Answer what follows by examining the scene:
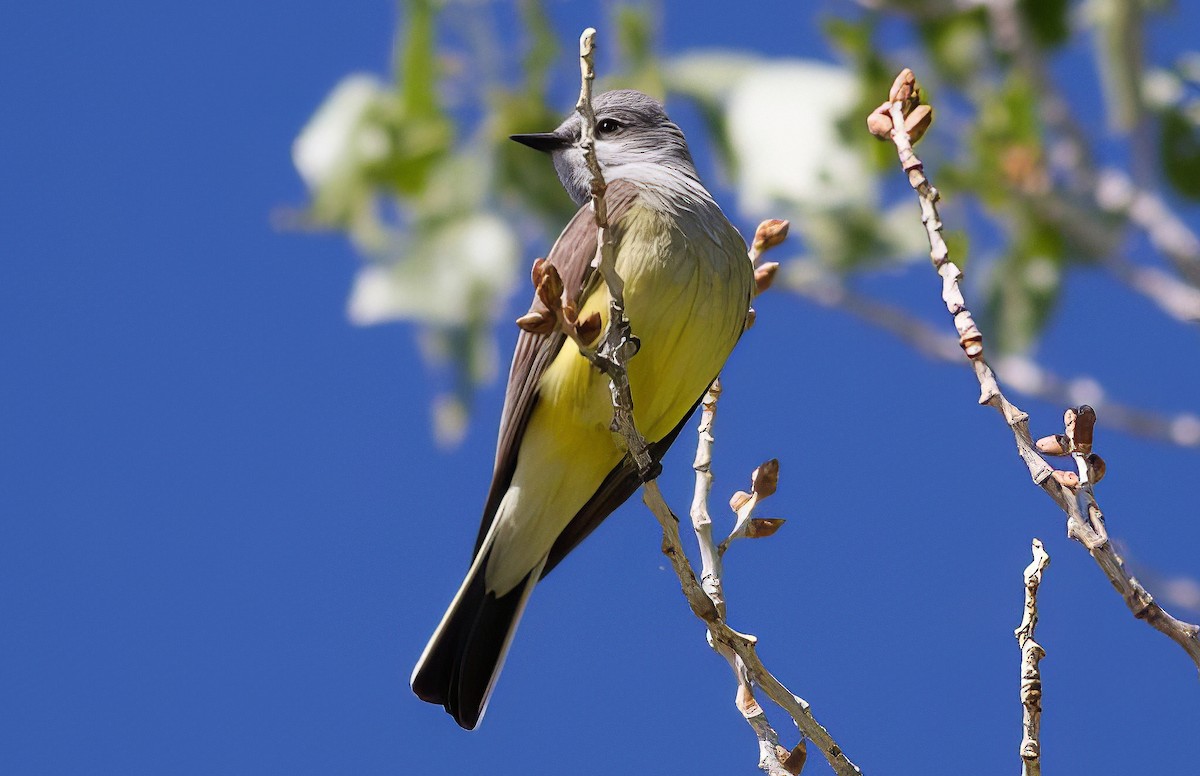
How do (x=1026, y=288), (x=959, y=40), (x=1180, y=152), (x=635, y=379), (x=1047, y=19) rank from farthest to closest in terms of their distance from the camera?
(x=959, y=40) < (x=1047, y=19) < (x=1026, y=288) < (x=1180, y=152) < (x=635, y=379)

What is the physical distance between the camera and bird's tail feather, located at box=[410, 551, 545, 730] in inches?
192

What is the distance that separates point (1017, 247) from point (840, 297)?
110 centimetres

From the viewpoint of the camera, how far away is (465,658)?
4.90 metres

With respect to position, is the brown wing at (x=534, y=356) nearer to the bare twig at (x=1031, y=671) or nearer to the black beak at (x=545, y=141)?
the black beak at (x=545, y=141)

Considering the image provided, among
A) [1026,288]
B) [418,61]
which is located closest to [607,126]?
[418,61]

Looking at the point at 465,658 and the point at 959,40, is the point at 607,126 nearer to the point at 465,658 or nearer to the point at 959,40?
the point at 465,658

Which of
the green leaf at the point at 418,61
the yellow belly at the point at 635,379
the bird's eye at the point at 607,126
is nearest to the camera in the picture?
the yellow belly at the point at 635,379

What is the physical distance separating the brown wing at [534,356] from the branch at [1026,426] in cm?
158

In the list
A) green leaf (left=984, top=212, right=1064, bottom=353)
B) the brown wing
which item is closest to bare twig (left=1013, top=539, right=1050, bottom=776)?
the brown wing

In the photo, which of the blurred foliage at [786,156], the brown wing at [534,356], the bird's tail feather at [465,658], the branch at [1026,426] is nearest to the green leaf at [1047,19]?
the blurred foliage at [786,156]

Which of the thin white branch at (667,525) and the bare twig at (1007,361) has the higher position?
the bare twig at (1007,361)

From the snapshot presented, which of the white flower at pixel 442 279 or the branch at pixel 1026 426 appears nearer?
the branch at pixel 1026 426

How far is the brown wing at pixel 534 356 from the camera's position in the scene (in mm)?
4809

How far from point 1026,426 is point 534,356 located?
8.00 feet
